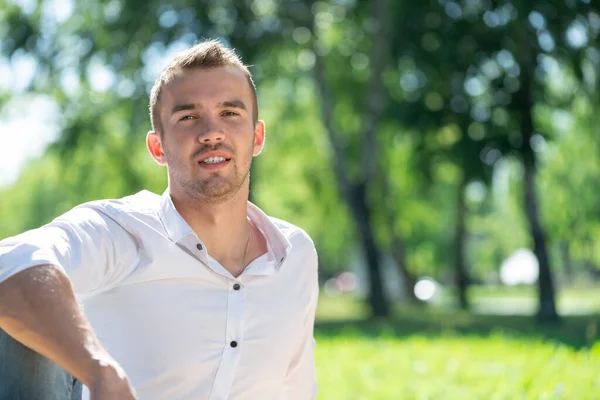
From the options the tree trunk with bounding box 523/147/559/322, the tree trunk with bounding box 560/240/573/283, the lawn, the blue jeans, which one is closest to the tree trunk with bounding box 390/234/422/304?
the tree trunk with bounding box 523/147/559/322

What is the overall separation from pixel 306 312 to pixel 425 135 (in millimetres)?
15562

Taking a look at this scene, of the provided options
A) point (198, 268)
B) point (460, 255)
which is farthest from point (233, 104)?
point (460, 255)

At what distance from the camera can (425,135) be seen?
59.8 ft

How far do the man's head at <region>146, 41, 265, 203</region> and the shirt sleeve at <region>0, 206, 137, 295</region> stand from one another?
304 mm

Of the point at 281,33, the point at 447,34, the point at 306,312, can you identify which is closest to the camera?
the point at 306,312

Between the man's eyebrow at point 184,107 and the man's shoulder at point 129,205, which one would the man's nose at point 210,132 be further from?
the man's shoulder at point 129,205

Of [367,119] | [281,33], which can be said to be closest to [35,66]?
[281,33]

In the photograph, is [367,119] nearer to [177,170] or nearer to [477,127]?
[477,127]

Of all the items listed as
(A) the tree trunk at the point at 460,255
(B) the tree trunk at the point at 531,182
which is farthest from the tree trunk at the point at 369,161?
(A) the tree trunk at the point at 460,255

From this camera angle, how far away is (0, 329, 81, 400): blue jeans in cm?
191

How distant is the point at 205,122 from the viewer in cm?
271

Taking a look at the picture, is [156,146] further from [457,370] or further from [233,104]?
[457,370]

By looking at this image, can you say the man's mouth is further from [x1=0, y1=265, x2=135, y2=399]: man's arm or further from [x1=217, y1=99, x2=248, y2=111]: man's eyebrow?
[x1=0, y1=265, x2=135, y2=399]: man's arm

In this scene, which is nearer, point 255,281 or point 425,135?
point 255,281
